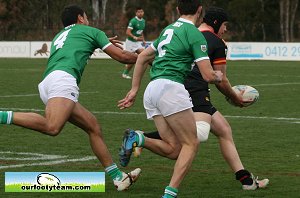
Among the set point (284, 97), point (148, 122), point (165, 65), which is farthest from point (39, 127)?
point (284, 97)

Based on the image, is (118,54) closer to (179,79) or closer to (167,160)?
(179,79)

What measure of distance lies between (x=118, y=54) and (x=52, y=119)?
1048mm

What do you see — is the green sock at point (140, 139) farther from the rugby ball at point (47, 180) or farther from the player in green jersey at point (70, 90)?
the rugby ball at point (47, 180)

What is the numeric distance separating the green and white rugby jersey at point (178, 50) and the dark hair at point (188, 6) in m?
0.09

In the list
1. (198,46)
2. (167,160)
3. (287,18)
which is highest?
(198,46)

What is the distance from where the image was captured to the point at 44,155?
1249cm

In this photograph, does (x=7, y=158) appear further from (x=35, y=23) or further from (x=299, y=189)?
(x=35, y=23)

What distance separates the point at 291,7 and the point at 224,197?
65103 mm

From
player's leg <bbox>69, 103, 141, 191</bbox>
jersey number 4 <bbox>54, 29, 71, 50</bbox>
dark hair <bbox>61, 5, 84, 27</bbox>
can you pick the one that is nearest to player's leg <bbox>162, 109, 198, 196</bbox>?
player's leg <bbox>69, 103, 141, 191</bbox>

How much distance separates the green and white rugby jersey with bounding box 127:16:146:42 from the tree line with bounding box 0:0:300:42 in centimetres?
3144

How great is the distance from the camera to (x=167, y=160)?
1220cm

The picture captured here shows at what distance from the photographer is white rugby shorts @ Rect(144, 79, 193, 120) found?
8898 millimetres

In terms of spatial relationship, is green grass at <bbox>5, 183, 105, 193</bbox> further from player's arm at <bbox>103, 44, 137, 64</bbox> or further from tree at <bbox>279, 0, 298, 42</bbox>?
tree at <bbox>279, 0, 298, 42</bbox>

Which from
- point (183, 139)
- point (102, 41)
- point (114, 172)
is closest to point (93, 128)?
point (114, 172)
